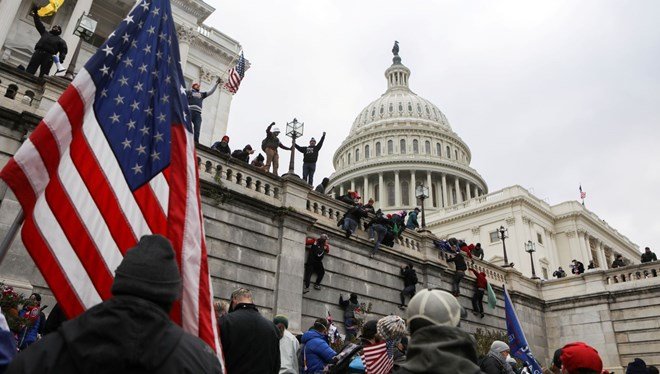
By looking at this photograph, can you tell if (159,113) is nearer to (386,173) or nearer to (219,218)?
(219,218)

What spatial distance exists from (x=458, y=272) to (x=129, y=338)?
20.2 m

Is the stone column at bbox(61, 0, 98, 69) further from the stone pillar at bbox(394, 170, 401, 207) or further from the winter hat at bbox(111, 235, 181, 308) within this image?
the stone pillar at bbox(394, 170, 401, 207)

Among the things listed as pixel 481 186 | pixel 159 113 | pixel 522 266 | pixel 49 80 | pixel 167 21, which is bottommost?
pixel 159 113

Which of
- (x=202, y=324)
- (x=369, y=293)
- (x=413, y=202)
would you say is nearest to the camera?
(x=202, y=324)

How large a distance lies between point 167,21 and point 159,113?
3.78 feet

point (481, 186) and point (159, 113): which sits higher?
point (481, 186)

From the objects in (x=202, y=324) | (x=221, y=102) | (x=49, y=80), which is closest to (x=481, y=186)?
(x=221, y=102)

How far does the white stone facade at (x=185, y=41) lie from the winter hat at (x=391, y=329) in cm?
2498

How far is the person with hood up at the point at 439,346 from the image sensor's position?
2.69 metres

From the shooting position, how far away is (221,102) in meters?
33.6

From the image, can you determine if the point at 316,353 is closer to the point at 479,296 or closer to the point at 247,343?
the point at 247,343

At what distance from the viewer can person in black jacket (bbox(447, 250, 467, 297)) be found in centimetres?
2108

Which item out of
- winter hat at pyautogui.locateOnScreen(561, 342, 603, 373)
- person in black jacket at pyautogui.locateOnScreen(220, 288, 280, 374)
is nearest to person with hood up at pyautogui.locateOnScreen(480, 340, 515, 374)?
winter hat at pyautogui.locateOnScreen(561, 342, 603, 373)

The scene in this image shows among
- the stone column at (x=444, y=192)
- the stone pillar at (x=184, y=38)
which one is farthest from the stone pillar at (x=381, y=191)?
the stone pillar at (x=184, y=38)
